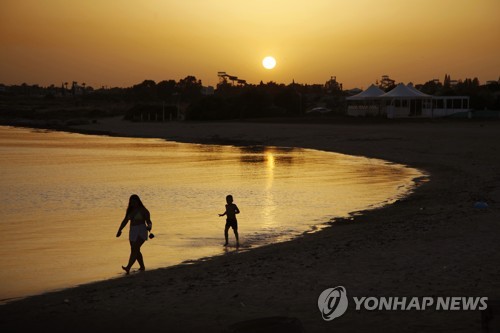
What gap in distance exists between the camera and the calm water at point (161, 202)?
13383mm

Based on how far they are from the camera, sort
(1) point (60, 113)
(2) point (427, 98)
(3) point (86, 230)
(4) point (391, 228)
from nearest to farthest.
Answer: (4) point (391, 228) < (3) point (86, 230) < (2) point (427, 98) < (1) point (60, 113)

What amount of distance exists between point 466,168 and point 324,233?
16.5m

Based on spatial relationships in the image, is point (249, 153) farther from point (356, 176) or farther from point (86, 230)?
point (86, 230)

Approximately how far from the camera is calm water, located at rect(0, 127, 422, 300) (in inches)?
527

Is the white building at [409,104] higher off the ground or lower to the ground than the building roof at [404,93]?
lower

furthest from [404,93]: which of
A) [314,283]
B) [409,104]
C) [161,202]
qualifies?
[314,283]

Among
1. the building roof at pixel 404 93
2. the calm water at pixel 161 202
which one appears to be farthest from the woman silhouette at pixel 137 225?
the building roof at pixel 404 93

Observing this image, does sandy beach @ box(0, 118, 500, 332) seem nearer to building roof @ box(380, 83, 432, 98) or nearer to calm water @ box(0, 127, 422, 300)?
calm water @ box(0, 127, 422, 300)

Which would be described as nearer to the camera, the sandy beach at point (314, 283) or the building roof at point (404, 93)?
Answer: the sandy beach at point (314, 283)

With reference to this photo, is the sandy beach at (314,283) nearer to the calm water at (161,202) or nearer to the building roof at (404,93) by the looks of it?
the calm water at (161,202)

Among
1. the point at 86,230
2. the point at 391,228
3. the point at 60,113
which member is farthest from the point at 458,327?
the point at 60,113

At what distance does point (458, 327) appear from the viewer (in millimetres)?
7652

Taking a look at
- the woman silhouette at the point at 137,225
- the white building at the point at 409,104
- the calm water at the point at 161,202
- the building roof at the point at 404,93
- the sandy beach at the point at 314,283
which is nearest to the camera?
the sandy beach at the point at 314,283

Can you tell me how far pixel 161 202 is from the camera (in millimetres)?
22172
